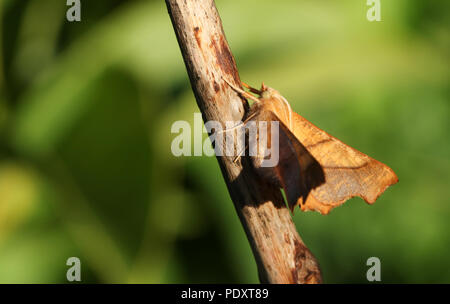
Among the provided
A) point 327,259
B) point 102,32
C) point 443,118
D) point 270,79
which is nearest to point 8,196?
point 102,32

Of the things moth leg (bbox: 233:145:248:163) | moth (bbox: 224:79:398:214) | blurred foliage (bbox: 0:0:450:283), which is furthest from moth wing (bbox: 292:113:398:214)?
blurred foliage (bbox: 0:0:450:283)

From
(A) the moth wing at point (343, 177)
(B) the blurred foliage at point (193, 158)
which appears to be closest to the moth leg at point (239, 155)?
(A) the moth wing at point (343, 177)

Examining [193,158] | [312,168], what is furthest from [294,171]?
[193,158]

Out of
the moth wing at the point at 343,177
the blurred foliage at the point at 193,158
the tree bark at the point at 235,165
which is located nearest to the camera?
the tree bark at the point at 235,165

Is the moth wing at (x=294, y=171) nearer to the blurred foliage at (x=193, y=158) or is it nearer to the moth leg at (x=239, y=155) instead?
the moth leg at (x=239, y=155)

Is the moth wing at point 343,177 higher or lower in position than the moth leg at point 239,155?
lower

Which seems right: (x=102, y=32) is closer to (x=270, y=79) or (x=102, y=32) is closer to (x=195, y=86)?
(x=270, y=79)

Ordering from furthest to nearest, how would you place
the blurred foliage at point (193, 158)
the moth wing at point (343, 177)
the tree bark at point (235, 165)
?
the blurred foliage at point (193, 158), the moth wing at point (343, 177), the tree bark at point (235, 165)
